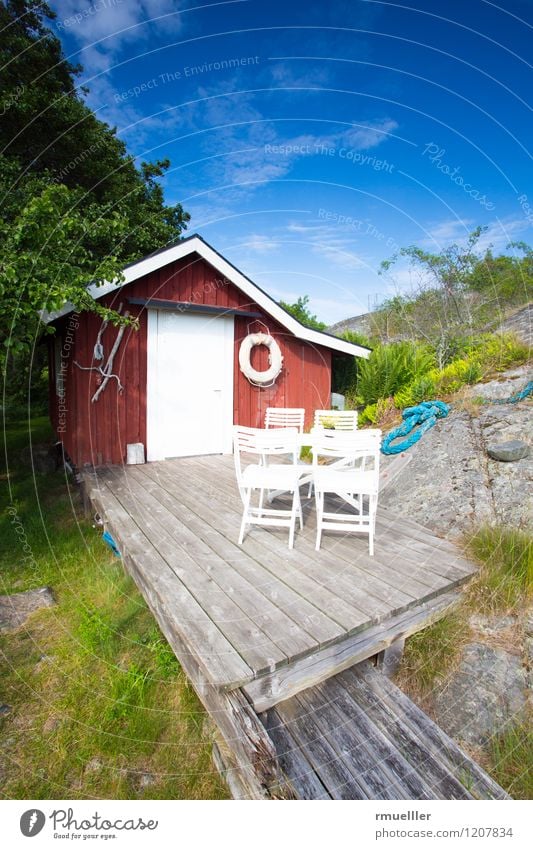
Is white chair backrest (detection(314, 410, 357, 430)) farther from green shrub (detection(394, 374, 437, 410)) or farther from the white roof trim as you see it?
the white roof trim

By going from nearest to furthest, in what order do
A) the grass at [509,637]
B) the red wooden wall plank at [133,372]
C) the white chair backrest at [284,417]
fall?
the grass at [509,637], the red wooden wall plank at [133,372], the white chair backrest at [284,417]

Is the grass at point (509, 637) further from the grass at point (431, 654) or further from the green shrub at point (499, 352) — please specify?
the green shrub at point (499, 352)

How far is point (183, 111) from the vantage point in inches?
193

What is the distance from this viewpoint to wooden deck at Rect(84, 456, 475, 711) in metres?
2.25

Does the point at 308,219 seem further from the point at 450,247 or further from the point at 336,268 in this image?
the point at 450,247

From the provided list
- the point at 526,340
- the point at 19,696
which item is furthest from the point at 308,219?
the point at 19,696

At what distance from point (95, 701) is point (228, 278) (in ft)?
21.8

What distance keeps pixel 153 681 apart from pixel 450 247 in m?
8.91

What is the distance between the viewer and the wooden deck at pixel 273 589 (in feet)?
7.39

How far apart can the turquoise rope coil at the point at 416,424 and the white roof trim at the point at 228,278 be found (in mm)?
2292

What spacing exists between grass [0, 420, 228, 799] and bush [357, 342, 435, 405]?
6.28 metres

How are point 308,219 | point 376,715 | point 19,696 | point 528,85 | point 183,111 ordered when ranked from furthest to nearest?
point 308,219, point 183,111, point 528,85, point 19,696, point 376,715

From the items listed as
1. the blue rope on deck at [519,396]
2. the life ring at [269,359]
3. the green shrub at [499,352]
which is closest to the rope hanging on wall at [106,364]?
the life ring at [269,359]

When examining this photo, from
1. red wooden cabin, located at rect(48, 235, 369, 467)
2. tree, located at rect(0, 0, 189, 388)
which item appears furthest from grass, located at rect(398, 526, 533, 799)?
red wooden cabin, located at rect(48, 235, 369, 467)
